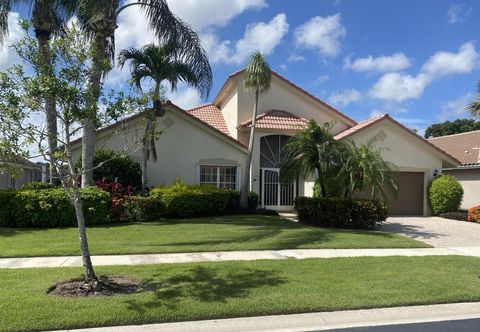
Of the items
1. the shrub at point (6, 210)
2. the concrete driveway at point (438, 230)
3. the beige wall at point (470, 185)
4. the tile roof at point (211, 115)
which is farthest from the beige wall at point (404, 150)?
the shrub at point (6, 210)

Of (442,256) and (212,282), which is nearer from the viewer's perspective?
(212,282)

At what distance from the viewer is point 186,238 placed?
39.7 ft

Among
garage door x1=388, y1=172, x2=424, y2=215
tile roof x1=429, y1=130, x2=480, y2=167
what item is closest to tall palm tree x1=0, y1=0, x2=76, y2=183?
garage door x1=388, y1=172, x2=424, y2=215

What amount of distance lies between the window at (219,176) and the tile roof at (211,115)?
3.58 meters

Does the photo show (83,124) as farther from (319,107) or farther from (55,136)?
(319,107)

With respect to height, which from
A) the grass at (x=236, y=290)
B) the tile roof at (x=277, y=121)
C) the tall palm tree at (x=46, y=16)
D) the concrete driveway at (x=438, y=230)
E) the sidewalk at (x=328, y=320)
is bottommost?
the sidewalk at (x=328, y=320)

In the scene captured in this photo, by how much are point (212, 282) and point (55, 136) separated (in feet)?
11.4

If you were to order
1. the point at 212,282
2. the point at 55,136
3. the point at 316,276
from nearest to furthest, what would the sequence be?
the point at 55,136 → the point at 212,282 → the point at 316,276

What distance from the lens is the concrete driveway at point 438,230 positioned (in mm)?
13133

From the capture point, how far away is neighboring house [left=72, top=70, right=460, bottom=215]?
20.0 m

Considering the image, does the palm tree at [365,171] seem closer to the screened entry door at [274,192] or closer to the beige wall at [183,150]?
the screened entry door at [274,192]

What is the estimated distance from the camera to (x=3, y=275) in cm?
778

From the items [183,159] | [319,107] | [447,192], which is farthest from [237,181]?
[447,192]

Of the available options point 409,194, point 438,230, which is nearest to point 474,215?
point 409,194
